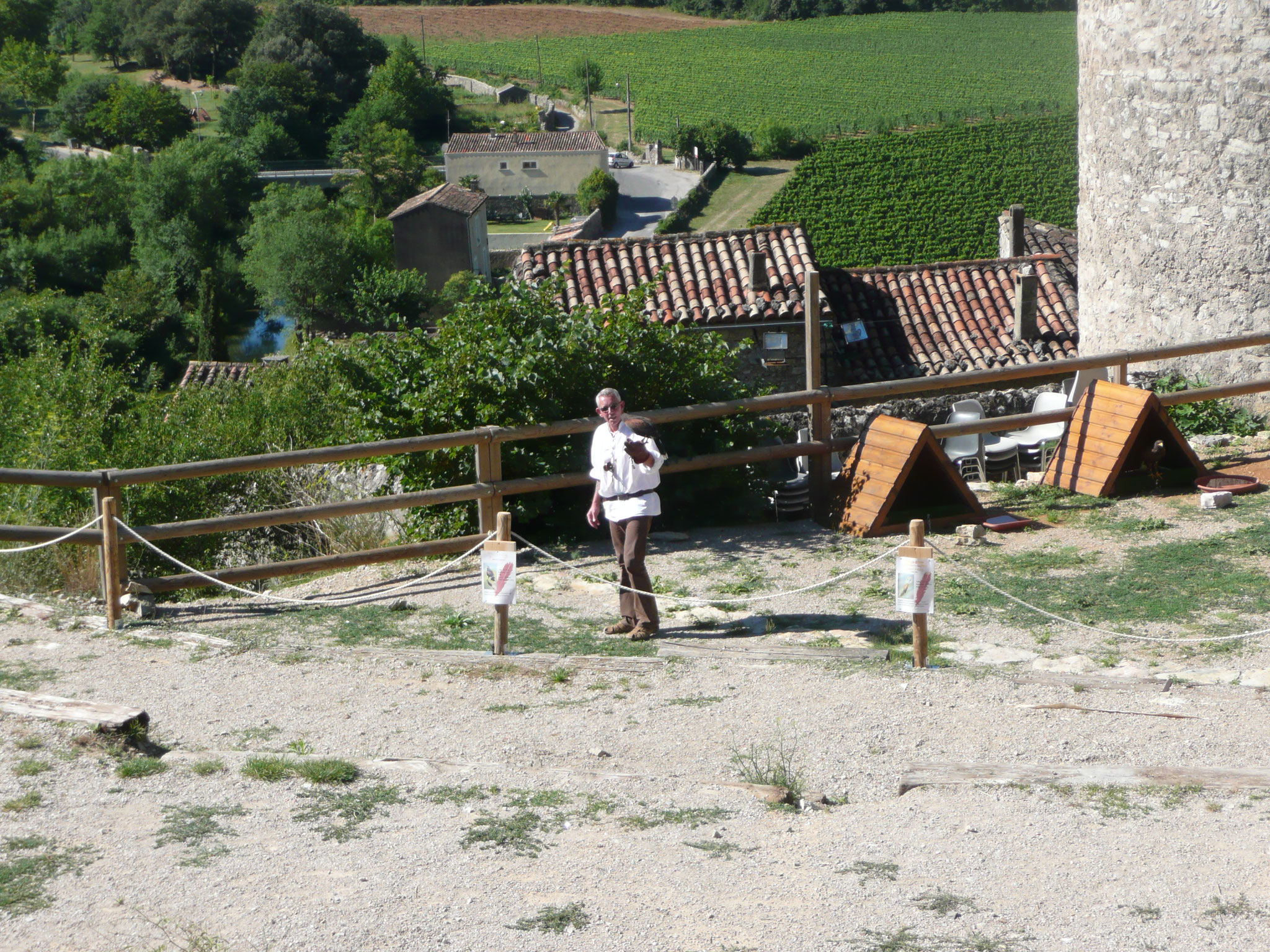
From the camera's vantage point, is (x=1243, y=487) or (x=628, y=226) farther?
(x=628, y=226)

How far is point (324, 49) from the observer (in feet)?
383

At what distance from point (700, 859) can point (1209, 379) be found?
9.59 m

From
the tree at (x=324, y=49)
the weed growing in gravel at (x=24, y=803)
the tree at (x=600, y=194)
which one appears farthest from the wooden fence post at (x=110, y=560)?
the tree at (x=324, y=49)

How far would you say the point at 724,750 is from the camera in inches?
229

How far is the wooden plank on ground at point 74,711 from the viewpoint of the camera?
5.72 m

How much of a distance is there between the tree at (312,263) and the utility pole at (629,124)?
21.3m

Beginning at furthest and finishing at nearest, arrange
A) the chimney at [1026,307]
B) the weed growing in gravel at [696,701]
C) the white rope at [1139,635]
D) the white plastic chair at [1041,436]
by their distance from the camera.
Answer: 1. the chimney at [1026,307]
2. the white plastic chair at [1041,436]
3. the white rope at [1139,635]
4. the weed growing in gravel at [696,701]

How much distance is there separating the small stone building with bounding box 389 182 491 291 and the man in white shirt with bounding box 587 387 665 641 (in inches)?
2329

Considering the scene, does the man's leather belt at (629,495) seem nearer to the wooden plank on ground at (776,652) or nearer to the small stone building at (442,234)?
the wooden plank on ground at (776,652)

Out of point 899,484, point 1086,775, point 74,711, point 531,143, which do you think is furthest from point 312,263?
point 1086,775

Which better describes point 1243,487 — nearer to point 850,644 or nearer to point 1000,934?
point 850,644

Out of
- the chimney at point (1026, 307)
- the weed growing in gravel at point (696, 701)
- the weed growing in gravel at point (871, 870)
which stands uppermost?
the chimney at point (1026, 307)

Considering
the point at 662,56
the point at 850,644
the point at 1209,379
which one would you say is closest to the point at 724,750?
the point at 850,644

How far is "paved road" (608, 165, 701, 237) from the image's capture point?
71.3m
